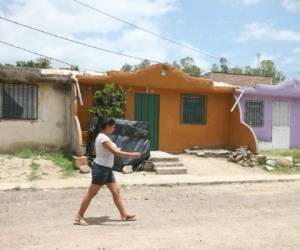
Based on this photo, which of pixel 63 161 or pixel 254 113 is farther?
pixel 254 113

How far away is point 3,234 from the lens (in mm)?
6590

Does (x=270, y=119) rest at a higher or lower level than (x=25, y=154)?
higher

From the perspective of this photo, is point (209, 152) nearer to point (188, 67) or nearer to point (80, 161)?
point (80, 161)

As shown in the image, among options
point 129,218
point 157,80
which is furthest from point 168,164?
point 129,218

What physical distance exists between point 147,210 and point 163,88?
871 centimetres

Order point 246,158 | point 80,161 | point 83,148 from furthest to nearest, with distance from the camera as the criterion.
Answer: point 246,158
point 83,148
point 80,161

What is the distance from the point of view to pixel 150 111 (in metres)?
16.8

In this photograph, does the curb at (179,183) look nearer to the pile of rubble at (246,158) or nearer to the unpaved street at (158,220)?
the unpaved street at (158,220)

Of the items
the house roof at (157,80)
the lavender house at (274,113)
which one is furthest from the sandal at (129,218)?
the lavender house at (274,113)

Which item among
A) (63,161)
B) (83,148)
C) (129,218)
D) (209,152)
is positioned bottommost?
(129,218)

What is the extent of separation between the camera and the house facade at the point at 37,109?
14633 millimetres

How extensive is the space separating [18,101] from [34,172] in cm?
322

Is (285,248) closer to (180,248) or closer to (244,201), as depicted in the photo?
(180,248)

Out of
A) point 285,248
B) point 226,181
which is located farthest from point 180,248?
point 226,181
